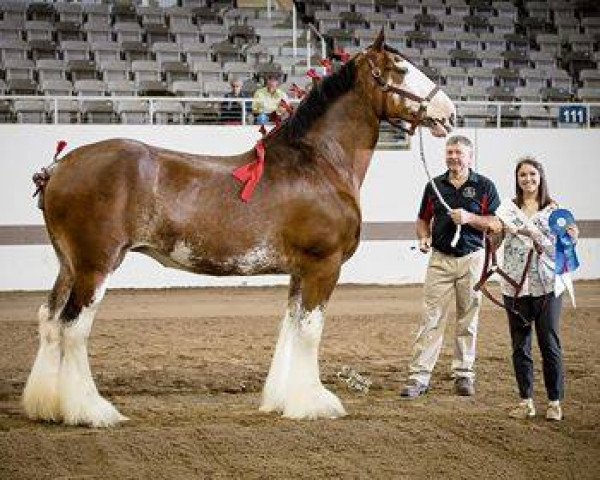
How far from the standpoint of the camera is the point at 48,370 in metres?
6.15

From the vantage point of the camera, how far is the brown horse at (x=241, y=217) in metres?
6.07

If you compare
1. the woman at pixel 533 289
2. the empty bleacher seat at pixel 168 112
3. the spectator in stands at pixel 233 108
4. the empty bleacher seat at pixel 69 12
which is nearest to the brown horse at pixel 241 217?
the woman at pixel 533 289

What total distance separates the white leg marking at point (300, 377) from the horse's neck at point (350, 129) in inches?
43.5

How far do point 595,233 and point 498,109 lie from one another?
2.97 metres

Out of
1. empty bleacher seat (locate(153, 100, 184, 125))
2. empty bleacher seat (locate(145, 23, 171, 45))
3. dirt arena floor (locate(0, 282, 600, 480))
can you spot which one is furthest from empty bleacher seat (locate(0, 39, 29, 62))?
dirt arena floor (locate(0, 282, 600, 480))

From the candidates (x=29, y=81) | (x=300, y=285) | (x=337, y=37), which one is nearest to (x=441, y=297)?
(x=300, y=285)

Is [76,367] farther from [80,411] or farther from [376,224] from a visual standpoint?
[376,224]

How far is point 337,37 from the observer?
1953cm

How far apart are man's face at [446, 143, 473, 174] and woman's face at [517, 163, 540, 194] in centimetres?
110

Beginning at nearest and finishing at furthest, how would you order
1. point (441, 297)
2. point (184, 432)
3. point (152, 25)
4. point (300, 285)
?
point (184, 432) < point (300, 285) < point (441, 297) < point (152, 25)

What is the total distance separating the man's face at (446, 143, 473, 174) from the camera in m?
7.27

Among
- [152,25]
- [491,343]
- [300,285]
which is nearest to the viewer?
[300,285]

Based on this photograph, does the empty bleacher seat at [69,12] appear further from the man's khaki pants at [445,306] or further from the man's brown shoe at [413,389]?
the man's brown shoe at [413,389]

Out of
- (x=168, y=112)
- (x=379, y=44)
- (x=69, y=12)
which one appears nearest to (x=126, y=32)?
(x=69, y=12)
